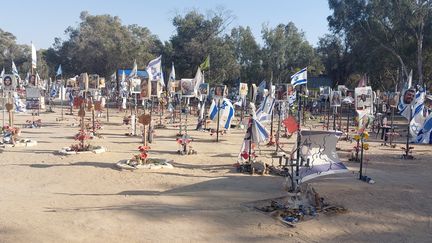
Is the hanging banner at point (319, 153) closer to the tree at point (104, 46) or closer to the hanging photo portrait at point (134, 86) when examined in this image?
the hanging photo portrait at point (134, 86)

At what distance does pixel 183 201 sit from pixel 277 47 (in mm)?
54173

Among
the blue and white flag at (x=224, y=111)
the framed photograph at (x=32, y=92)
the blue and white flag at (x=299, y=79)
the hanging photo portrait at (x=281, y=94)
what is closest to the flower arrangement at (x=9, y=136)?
the blue and white flag at (x=224, y=111)

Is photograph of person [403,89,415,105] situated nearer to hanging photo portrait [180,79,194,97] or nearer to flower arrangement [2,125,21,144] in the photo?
hanging photo portrait [180,79,194,97]

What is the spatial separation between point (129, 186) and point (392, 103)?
804 inches

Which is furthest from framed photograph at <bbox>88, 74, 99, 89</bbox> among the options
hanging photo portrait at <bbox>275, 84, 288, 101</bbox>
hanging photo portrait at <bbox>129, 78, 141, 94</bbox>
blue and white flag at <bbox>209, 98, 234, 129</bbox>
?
hanging photo portrait at <bbox>275, 84, 288, 101</bbox>

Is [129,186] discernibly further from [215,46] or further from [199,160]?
[215,46]

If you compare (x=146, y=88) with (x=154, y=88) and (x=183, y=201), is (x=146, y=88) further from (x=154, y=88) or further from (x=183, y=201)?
(x=183, y=201)

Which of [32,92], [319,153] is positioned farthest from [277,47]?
[319,153]

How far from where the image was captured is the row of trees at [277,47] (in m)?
48.0

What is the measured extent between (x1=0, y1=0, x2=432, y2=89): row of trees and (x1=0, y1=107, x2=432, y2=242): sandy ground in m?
33.3

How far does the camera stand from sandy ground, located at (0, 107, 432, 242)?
9406 millimetres

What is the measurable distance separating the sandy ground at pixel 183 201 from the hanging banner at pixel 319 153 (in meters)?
0.85

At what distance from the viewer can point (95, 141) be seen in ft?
74.6

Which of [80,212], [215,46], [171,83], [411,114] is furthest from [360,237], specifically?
[215,46]
